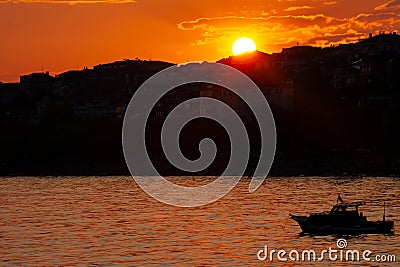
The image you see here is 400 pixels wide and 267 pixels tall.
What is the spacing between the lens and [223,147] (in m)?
179

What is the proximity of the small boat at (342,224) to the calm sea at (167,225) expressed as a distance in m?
0.98

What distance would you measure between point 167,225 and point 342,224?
1425cm

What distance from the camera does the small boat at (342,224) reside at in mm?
75312

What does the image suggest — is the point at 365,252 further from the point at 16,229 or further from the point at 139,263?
the point at 16,229

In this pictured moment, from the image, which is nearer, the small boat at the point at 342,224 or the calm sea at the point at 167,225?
the calm sea at the point at 167,225

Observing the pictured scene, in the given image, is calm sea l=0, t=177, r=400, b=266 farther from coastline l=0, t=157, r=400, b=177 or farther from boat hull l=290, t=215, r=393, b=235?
coastline l=0, t=157, r=400, b=177

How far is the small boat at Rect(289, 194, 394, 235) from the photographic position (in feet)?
247

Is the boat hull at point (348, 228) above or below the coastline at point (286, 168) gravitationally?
below

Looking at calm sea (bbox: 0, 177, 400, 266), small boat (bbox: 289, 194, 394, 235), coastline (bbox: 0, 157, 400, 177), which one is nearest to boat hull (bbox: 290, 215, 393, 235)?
small boat (bbox: 289, 194, 394, 235)

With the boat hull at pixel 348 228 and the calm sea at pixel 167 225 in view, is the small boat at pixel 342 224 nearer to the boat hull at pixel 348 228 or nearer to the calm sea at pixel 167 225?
the boat hull at pixel 348 228

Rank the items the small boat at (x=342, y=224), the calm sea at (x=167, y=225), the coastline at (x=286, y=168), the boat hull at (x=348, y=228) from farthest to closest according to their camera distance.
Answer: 1. the coastline at (x=286, y=168)
2. the small boat at (x=342, y=224)
3. the boat hull at (x=348, y=228)
4. the calm sea at (x=167, y=225)

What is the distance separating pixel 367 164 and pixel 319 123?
120 ft

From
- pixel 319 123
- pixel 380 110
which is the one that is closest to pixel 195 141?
pixel 319 123

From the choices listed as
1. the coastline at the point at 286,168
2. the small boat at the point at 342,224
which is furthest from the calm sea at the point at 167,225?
the coastline at the point at 286,168
